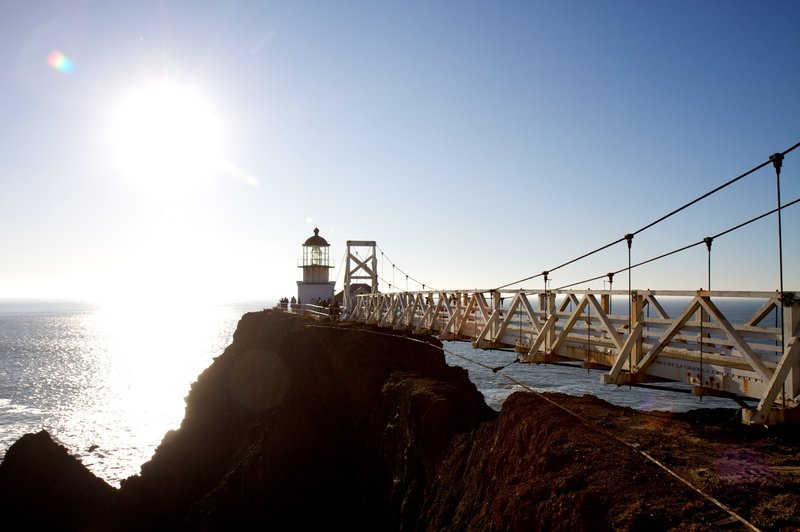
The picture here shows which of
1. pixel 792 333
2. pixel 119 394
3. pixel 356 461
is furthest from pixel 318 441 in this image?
pixel 119 394

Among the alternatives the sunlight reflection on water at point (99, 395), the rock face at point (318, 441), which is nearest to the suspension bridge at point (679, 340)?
the rock face at point (318, 441)

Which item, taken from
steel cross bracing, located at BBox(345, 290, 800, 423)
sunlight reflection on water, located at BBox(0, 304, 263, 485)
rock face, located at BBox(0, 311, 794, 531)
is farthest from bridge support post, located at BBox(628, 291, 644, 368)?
sunlight reflection on water, located at BBox(0, 304, 263, 485)

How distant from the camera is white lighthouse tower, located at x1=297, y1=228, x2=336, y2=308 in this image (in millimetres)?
48594

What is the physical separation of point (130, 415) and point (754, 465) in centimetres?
5142

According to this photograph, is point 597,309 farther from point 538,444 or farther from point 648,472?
point 538,444

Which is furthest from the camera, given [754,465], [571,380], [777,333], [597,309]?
[571,380]

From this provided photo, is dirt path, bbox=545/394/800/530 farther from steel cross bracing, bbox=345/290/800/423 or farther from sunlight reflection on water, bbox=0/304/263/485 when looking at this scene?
sunlight reflection on water, bbox=0/304/263/485

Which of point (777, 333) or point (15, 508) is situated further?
point (15, 508)

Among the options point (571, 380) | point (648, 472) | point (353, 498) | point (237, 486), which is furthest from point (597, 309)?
point (571, 380)

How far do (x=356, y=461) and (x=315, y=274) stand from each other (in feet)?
102

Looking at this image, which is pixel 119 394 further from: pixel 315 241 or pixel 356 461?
pixel 356 461

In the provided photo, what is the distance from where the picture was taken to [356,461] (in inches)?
758

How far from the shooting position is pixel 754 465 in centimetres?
Answer: 816

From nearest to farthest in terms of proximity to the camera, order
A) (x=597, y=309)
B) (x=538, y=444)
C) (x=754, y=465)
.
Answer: (x=754, y=465) < (x=597, y=309) < (x=538, y=444)
